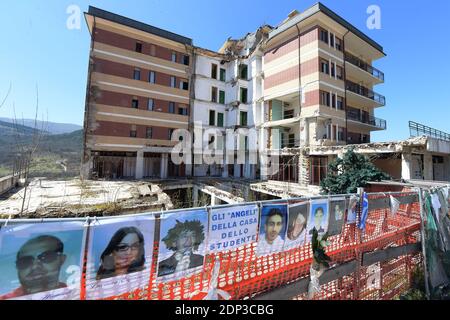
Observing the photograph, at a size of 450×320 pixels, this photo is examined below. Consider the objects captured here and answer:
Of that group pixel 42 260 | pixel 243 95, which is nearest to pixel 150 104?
pixel 243 95

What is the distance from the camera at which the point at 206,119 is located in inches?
991

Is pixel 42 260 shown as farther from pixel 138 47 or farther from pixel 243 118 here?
pixel 138 47

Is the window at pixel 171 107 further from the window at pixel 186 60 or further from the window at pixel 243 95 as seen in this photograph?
the window at pixel 243 95

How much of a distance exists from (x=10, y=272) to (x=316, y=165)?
1861 cm

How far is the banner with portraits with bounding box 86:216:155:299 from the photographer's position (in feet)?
6.97

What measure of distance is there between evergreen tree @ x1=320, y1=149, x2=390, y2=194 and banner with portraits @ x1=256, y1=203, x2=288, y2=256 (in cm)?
766

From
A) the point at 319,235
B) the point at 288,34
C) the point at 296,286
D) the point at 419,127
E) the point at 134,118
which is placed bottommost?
the point at 296,286

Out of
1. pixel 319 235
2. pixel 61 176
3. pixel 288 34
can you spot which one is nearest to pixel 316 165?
pixel 288 34

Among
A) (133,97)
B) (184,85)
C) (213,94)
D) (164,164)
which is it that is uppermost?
(184,85)

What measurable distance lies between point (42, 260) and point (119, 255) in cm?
64

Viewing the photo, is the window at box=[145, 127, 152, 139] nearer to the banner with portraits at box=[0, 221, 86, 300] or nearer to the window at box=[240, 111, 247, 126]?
the window at box=[240, 111, 247, 126]

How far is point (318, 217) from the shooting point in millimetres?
3613

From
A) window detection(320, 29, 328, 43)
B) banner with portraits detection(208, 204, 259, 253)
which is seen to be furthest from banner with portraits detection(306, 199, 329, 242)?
window detection(320, 29, 328, 43)
